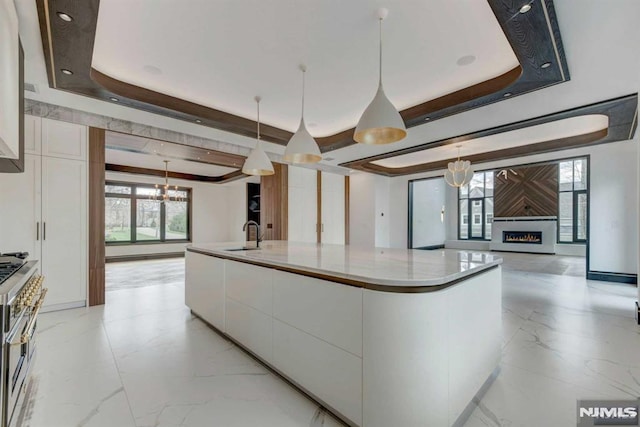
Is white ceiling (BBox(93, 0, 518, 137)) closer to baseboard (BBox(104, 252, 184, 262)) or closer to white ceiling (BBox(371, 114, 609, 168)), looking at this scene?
white ceiling (BBox(371, 114, 609, 168))

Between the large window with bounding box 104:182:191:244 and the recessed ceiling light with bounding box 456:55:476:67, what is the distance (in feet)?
27.7

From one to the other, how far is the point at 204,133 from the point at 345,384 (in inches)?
175

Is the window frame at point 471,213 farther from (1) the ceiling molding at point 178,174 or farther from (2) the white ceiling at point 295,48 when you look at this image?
(2) the white ceiling at point 295,48

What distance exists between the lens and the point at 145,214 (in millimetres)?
9367

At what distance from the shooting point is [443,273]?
149 cm

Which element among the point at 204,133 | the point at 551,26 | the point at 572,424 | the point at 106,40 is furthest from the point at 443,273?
the point at 204,133

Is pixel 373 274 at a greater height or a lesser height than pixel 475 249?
greater

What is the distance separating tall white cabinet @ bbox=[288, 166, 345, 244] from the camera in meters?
6.62

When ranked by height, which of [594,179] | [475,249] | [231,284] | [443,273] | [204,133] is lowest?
[475,249]

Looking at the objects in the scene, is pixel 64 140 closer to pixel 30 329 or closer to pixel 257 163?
pixel 257 163

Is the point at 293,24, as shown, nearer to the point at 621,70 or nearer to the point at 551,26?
the point at 551,26

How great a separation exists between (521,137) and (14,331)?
284 inches

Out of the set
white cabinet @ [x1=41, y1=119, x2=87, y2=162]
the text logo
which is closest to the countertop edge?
the text logo

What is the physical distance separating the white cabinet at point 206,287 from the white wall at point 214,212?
683 cm
